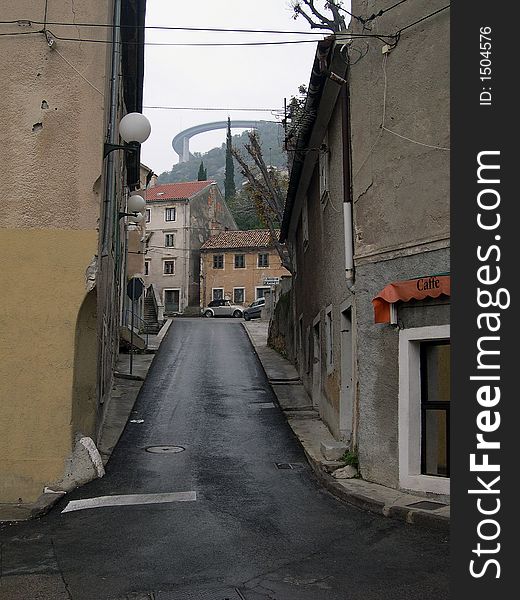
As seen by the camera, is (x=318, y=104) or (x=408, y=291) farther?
(x=318, y=104)

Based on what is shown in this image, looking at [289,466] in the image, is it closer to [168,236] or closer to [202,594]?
[202,594]

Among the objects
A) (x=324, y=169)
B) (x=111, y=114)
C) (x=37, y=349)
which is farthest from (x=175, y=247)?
(x=37, y=349)

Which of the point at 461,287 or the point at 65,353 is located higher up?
the point at 461,287

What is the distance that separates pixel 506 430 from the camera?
468cm

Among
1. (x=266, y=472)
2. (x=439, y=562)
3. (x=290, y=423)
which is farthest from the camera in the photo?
(x=290, y=423)

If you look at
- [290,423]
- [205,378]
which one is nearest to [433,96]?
[290,423]

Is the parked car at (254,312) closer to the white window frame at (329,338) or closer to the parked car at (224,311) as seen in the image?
the parked car at (224,311)

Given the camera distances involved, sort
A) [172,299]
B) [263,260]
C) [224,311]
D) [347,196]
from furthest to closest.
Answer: [172,299] → [263,260] → [224,311] → [347,196]

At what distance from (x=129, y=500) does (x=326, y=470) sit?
2.84m

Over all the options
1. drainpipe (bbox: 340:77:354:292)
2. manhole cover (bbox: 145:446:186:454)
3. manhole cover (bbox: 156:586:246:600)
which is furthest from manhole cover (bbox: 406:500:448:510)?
manhole cover (bbox: 145:446:186:454)

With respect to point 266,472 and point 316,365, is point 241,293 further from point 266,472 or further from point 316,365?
point 266,472

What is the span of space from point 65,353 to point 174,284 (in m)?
48.4

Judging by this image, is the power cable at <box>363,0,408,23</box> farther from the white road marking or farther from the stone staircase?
the stone staircase

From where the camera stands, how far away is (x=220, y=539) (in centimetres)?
739
